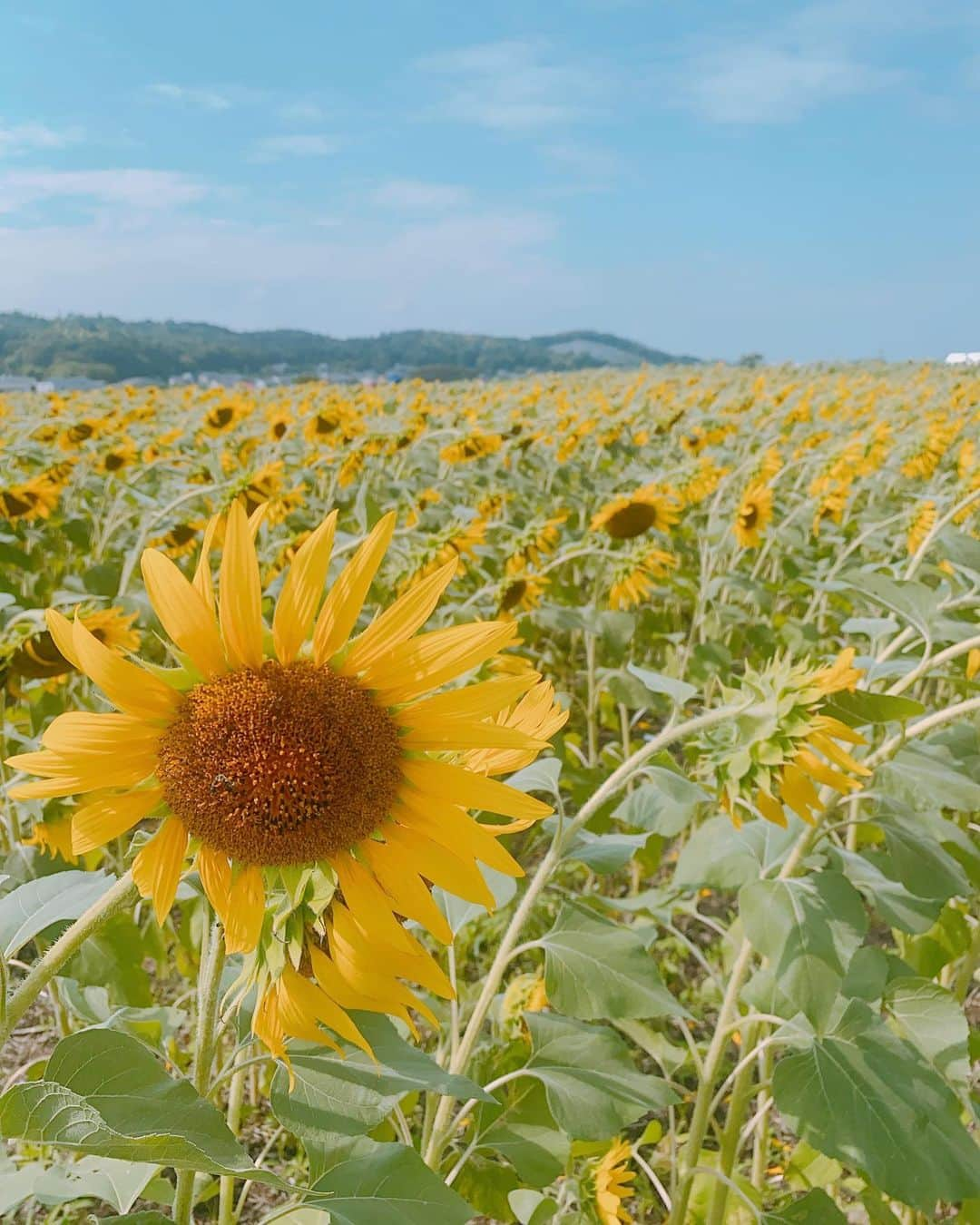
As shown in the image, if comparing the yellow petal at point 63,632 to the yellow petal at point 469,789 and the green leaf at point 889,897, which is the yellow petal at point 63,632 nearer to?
the yellow petal at point 469,789

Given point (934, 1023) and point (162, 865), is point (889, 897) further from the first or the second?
point (162, 865)

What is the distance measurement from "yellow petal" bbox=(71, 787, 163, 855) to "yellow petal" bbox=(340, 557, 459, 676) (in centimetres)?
21

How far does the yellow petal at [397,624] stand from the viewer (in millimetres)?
878

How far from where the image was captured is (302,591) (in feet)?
2.85

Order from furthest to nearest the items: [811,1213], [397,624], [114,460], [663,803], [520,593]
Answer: [114,460], [520,593], [663,803], [811,1213], [397,624]

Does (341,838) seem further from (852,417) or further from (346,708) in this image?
(852,417)

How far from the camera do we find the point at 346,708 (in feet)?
2.87

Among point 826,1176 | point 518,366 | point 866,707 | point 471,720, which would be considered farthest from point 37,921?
point 518,366

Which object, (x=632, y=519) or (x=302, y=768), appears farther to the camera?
(x=632, y=519)

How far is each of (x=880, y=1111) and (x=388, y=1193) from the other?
27.3 inches

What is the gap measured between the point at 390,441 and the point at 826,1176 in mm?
4181

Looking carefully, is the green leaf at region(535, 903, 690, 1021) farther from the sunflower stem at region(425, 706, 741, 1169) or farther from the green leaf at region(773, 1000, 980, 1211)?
the green leaf at region(773, 1000, 980, 1211)

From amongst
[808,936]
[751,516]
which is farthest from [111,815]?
[751,516]

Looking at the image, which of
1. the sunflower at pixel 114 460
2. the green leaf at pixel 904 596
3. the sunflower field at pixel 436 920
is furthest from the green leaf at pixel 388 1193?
the sunflower at pixel 114 460
